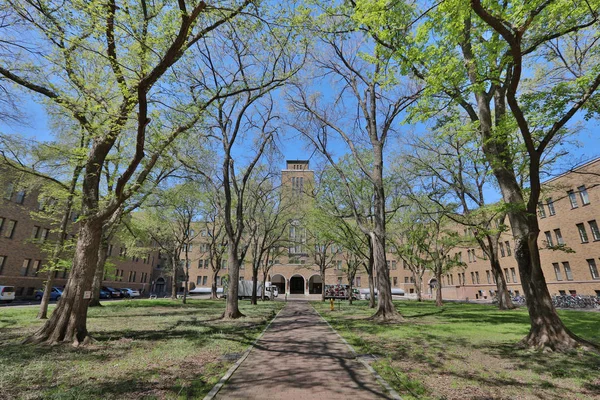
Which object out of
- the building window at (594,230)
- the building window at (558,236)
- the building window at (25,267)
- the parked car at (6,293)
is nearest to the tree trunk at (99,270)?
the parked car at (6,293)

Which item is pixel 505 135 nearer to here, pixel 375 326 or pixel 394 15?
pixel 394 15

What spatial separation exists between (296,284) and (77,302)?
5520 cm

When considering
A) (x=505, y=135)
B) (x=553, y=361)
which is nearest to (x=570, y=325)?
(x=553, y=361)

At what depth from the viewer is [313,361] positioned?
7.39 meters

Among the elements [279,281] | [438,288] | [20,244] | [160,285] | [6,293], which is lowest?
[6,293]

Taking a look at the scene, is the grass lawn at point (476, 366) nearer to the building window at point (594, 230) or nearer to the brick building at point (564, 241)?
the brick building at point (564, 241)

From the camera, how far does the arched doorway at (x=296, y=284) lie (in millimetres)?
60750

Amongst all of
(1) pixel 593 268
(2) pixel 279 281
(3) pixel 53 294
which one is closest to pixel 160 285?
(2) pixel 279 281

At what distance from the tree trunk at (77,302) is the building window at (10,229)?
95.2 ft

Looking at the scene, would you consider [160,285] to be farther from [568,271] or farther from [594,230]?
[594,230]

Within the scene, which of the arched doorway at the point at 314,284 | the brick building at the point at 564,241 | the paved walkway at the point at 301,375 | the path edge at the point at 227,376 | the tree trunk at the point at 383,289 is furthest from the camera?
the arched doorway at the point at 314,284

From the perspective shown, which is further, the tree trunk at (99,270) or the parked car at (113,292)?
the parked car at (113,292)

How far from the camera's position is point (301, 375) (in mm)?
6250

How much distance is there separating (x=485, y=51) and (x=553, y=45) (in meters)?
7.82
